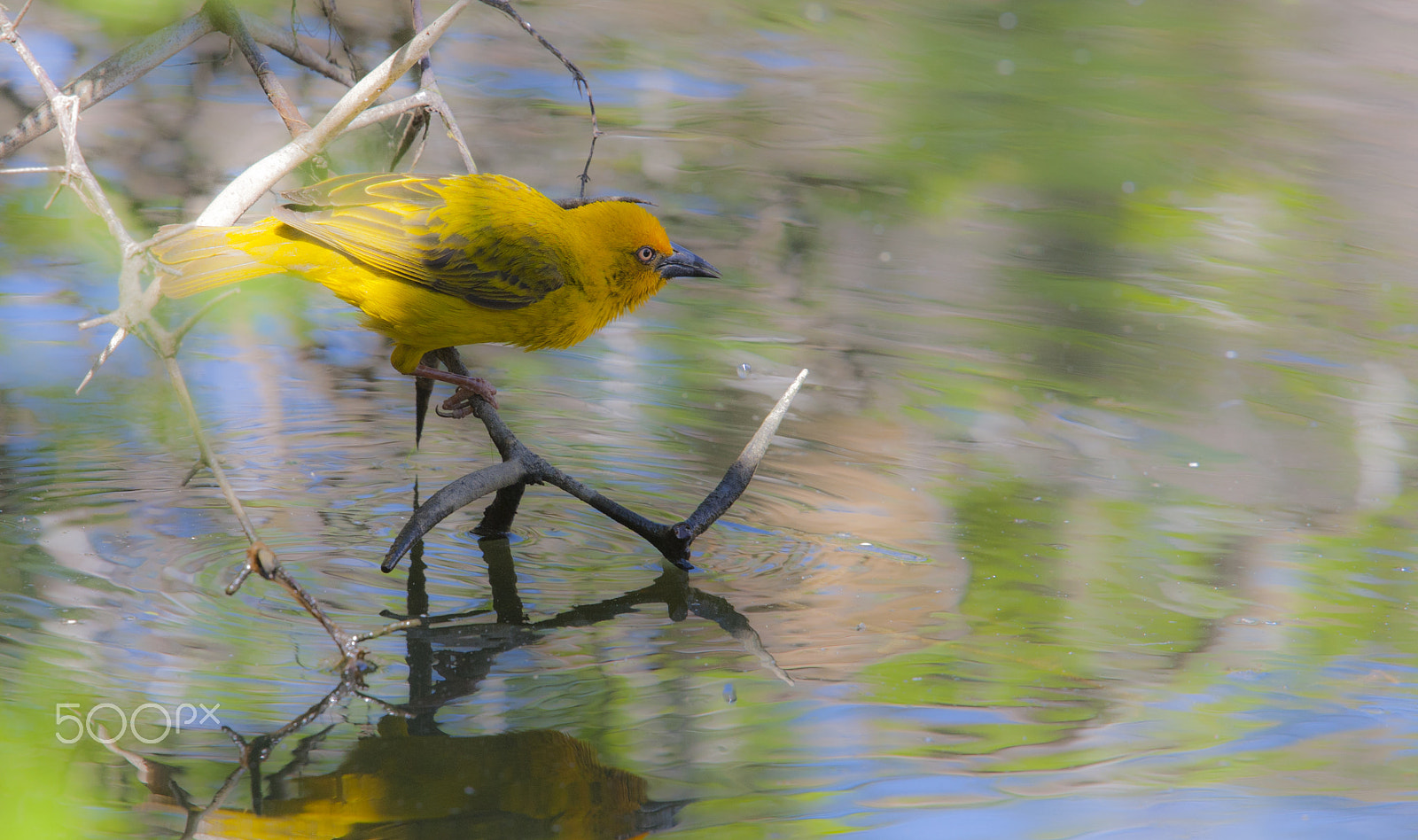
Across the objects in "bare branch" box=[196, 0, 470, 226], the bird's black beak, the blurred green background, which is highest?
"bare branch" box=[196, 0, 470, 226]

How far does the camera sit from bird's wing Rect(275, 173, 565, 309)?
13.2ft

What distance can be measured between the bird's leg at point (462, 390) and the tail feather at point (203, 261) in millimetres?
583

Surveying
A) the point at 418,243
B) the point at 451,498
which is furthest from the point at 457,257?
the point at 451,498

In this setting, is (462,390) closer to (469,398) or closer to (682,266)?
(469,398)

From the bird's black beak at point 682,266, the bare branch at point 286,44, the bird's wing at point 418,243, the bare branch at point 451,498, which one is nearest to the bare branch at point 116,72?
the bare branch at point 286,44

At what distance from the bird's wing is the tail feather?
21 cm

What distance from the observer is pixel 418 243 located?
13.4ft

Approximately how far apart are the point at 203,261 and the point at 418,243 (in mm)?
602

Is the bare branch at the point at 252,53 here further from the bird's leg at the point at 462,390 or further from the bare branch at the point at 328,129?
the bird's leg at the point at 462,390

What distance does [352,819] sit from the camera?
9.23 feet

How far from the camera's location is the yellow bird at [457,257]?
13.0ft

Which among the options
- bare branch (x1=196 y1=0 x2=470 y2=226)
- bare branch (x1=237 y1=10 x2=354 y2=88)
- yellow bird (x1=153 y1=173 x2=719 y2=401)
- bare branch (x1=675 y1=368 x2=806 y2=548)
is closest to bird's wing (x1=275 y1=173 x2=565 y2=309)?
yellow bird (x1=153 y1=173 x2=719 y2=401)

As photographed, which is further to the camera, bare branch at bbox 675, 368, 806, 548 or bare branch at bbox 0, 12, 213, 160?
bare branch at bbox 675, 368, 806, 548

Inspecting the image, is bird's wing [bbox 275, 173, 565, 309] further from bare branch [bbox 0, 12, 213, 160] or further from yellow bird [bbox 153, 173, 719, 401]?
bare branch [bbox 0, 12, 213, 160]
